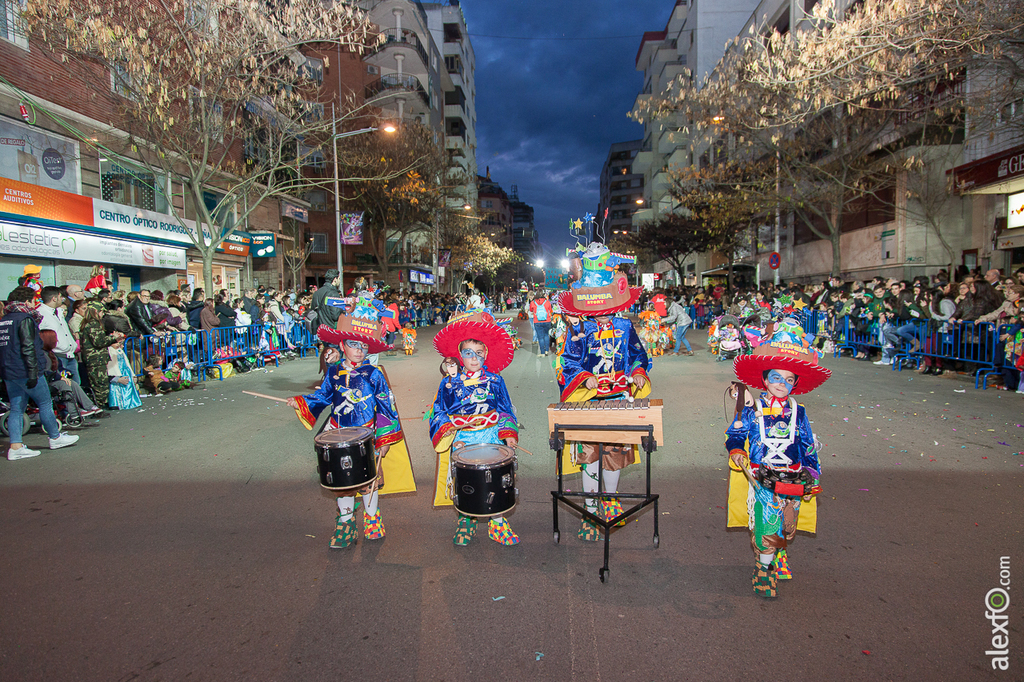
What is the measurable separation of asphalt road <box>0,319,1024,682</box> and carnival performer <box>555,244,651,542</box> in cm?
50

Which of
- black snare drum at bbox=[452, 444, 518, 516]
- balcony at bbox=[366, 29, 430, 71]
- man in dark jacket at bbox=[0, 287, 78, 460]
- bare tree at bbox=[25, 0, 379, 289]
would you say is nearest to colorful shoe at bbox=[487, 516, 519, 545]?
black snare drum at bbox=[452, 444, 518, 516]

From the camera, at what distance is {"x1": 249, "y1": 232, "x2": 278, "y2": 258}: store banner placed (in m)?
24.2

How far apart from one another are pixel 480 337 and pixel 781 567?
2.41 m

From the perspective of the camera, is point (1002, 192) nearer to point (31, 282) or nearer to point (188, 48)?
point (188, 48)

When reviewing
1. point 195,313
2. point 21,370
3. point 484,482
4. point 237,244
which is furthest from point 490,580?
point 237,244

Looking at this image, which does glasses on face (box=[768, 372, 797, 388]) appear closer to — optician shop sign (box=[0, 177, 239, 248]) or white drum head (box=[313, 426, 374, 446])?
white drum head (box=[313, 426, 374, 446])

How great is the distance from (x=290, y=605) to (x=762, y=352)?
3230mm

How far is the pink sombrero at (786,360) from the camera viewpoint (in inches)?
134

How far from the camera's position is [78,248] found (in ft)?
51.1

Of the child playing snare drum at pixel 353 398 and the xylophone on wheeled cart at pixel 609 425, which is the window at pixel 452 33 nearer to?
the child playing snare drum at pixel 353 398

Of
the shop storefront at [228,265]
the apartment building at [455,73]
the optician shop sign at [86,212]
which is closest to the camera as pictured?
the optician shop sign at [86,212]

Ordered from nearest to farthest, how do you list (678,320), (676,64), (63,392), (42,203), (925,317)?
1. (63,392)
2. (925,317)
3. (42,203)
4. (678,320)
5. (676,64)

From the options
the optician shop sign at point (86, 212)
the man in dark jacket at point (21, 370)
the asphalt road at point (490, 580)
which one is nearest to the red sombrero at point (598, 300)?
the asphalt road at point (490, 580)

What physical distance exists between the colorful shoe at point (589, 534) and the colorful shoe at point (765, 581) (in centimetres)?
118
